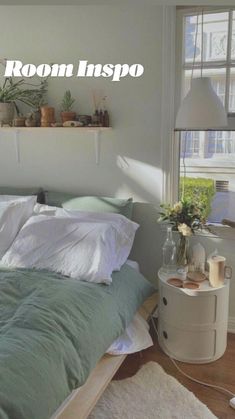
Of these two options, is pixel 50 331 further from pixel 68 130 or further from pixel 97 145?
pixel 68 130

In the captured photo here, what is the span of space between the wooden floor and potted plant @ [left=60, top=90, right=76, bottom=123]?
170cm

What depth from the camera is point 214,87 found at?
8.80ft

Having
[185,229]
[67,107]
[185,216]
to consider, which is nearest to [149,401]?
[185,229]

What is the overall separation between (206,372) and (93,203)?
1340mm

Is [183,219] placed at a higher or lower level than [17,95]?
lower

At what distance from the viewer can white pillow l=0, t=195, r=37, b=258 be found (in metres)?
2.68

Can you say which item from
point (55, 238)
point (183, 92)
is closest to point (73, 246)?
point (55, 238)

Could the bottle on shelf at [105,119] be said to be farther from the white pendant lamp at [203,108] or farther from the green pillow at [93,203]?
the white pendant lamp at [203,108]

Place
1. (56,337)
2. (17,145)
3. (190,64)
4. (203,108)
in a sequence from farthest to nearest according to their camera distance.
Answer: (17,145) < (190,64) < (203,108) < (56,337)

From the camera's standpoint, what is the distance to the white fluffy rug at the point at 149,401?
206cm

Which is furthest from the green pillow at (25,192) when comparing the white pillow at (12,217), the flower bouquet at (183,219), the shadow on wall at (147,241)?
the flower bouquet at (183,219)

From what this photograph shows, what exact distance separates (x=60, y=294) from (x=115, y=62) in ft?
5.55

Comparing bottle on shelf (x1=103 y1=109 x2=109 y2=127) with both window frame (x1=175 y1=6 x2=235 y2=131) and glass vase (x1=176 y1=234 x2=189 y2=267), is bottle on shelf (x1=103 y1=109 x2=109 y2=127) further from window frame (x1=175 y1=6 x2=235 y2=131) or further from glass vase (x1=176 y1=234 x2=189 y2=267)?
glass vase (x1=176 y1=234 x2=189 y2=267)

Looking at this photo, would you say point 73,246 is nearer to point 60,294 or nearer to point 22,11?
point 60,294
